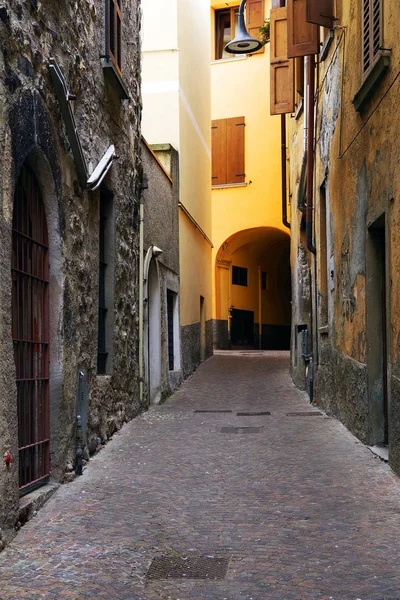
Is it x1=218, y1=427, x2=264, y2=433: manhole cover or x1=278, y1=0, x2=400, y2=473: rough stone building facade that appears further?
x1=218, y1=427, x2=264, y2=433: manhole cover

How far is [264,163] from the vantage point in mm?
23516

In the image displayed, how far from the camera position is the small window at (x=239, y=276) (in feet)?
83.2

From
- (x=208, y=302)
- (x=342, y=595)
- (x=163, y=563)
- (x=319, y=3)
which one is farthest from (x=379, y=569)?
(x=208, y=302)

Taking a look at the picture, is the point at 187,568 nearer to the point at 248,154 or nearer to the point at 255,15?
the point at 248,154

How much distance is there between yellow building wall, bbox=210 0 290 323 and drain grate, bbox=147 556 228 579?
→ 745 inches

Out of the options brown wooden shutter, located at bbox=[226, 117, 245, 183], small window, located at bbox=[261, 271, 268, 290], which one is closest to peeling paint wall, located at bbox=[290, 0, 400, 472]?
brown wooden shutter, located at bbox=[226, 117, 245, 183]

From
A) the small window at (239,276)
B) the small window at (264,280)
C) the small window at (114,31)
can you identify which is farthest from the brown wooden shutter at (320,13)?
the small window at (264,280)

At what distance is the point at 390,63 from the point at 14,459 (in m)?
4.42

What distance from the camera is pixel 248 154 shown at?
23.7 meters

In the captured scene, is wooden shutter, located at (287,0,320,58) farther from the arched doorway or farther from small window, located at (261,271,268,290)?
small window, located at (261,271,268,290)

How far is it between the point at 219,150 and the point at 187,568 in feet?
66.7

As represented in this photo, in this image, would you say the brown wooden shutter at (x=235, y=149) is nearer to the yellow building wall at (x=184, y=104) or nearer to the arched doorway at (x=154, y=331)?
the yellow building wall at (x=184, y=104)

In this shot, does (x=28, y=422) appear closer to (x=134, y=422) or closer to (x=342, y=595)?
(x=342, y=595)

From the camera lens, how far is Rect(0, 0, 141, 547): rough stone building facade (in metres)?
5.11
